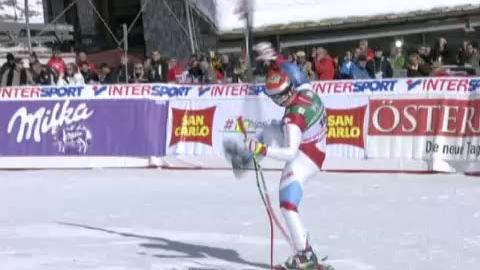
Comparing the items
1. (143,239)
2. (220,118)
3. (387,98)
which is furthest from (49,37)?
(143,239)

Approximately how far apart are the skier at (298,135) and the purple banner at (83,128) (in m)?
8.56

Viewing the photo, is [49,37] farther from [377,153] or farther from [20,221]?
[20,221]

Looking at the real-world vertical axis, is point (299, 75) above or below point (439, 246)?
above

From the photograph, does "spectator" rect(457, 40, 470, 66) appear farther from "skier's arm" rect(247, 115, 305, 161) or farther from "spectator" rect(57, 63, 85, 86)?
"skier's arm" rect(247, 115, 305, 161)

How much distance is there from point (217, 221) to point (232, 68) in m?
8.85

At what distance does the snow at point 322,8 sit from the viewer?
2047 cm

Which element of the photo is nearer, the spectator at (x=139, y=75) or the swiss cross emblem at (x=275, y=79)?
the swiss cross emblem at (x=275, y=79)

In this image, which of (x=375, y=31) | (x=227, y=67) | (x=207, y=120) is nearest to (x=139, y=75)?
(x=227, y=67)

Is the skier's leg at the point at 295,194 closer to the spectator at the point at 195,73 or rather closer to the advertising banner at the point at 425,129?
the advertising banner at the point at 425,129

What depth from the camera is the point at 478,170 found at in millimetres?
14484

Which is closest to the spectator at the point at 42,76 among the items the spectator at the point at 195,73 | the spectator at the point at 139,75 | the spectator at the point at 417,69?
the spectator at the point at 139,75

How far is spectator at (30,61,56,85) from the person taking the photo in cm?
1984

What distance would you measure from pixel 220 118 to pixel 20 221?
5.34 m

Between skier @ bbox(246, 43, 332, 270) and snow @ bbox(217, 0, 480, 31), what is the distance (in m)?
12.3
